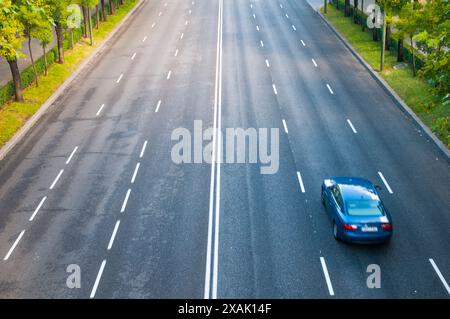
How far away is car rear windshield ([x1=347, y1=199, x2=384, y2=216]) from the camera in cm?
1970

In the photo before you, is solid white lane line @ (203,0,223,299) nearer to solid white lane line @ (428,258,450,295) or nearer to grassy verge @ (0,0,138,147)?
solid white lane line @ (428,258,450,295)

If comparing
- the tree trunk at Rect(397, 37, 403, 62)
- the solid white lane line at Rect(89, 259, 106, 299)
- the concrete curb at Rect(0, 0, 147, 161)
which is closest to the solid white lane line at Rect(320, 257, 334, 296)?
the solid white lane line at Rect(89, 259, 106, 299)

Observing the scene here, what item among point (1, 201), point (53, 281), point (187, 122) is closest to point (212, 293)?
point (53, 281)

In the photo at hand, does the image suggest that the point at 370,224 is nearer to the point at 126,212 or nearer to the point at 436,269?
the point at 436,269

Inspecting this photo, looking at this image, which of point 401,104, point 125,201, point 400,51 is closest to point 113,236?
point 125,201

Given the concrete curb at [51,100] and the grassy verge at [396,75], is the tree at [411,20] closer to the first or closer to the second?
the grassy verge at [396,75]

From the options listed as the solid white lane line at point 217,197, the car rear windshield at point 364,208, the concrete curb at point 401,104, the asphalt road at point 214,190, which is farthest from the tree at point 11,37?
the concrete curb at point 401,104

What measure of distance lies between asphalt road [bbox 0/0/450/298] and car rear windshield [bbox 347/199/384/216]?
4.11 feet

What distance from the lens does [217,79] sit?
39.6 meters

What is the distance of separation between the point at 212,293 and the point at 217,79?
23927 millimetres

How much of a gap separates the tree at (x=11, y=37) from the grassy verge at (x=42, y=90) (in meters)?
1.13

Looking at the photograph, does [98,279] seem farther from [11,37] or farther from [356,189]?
[11,37]
